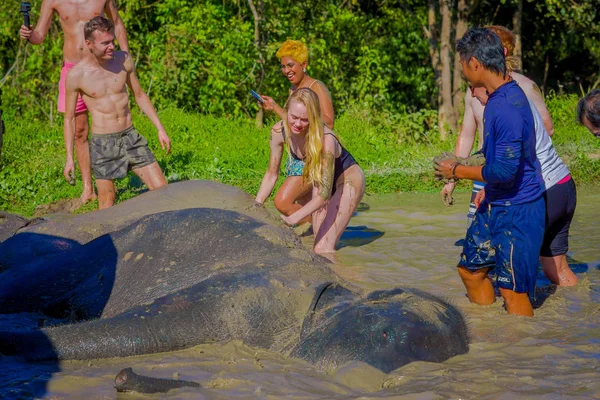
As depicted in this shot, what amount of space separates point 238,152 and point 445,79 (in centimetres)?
379

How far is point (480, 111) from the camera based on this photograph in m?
5.94

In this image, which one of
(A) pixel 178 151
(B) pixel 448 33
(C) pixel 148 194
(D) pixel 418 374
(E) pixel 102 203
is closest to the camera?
(D) pixel 418 374

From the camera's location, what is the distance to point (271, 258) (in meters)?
4.62

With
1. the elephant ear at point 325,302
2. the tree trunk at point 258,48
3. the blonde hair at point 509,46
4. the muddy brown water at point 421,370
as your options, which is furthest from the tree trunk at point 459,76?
the elephant ear at point 325,302

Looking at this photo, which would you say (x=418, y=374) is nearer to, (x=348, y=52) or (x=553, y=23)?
(x=348, y=52)

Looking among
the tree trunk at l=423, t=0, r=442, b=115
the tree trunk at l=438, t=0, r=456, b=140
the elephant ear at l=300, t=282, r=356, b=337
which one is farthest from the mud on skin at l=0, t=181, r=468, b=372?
the tree trunk at l=423, t=0, r=442, b=115

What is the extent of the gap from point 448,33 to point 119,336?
32.0 ft

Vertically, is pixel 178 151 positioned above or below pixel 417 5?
below

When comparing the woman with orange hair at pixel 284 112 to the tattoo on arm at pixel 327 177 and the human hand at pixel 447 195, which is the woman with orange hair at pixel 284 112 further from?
the human hand at pixel 447 195

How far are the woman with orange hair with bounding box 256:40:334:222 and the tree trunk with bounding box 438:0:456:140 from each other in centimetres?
573

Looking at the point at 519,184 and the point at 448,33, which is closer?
the point at 519,184

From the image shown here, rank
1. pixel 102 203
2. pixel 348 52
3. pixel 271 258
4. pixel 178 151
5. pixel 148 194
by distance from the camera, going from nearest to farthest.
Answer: pixel 271 258 → pixel 148 194 → pixel 102 203 → pixel 178 151 → pixel 348 52

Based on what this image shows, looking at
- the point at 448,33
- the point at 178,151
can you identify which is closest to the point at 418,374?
the point at 178,151

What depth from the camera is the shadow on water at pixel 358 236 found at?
7.32 metres
